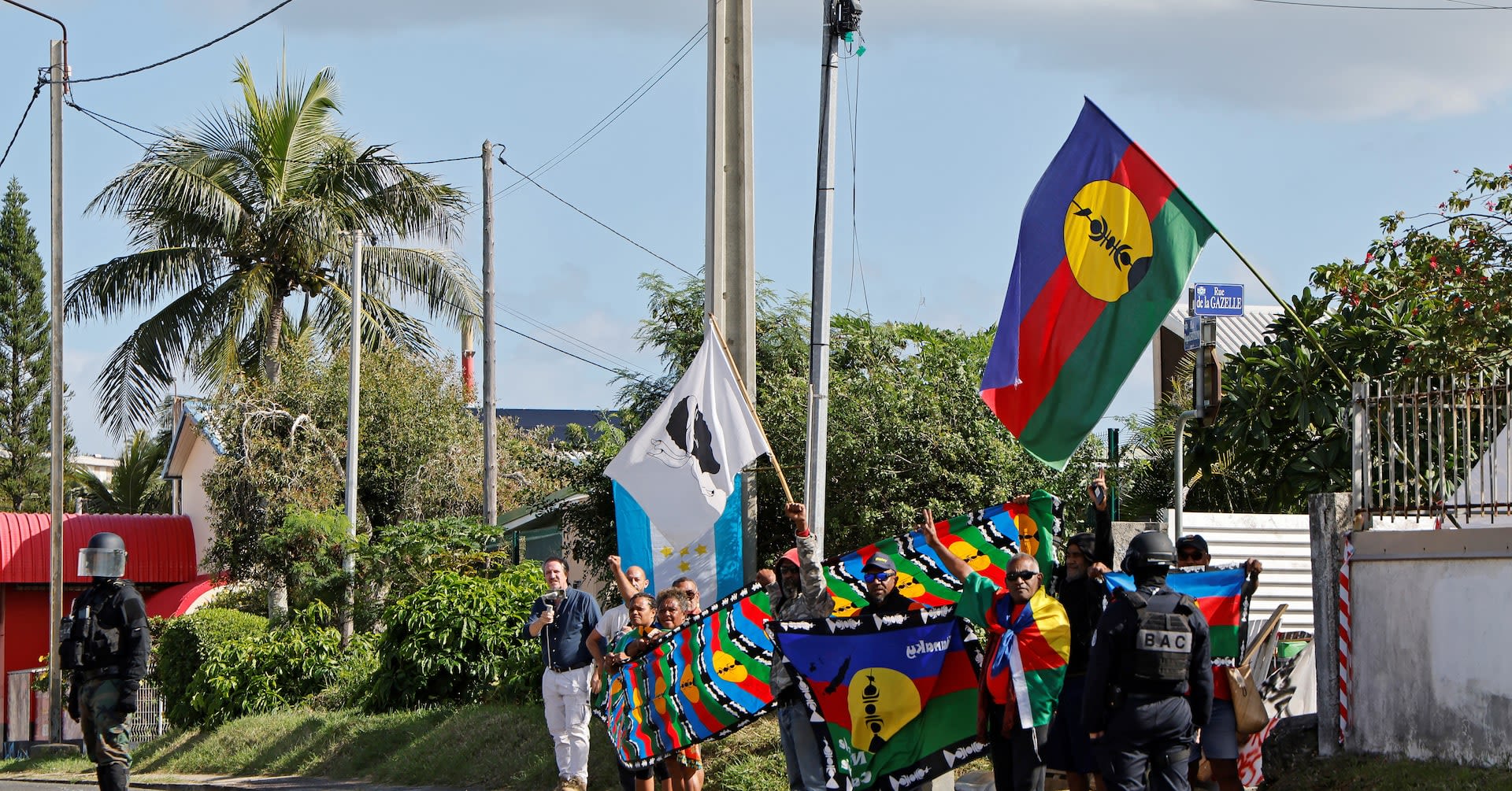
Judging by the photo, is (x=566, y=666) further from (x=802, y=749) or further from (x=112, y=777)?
(x=112, y=777)

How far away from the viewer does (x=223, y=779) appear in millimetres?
16453

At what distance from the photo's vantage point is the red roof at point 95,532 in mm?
30547

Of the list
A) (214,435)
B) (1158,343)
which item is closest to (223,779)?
(214,435)

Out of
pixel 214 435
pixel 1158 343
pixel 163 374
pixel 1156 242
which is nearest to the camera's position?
pixel 1156 242

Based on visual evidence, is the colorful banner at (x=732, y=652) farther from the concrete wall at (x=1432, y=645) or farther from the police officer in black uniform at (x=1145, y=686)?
the concrete wall at (x=1432, y=645)

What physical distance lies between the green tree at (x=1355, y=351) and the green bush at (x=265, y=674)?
10.9m

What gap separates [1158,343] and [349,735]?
22726 millimetres

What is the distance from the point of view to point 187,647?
20656 mm

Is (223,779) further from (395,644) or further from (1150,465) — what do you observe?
(1150,465)

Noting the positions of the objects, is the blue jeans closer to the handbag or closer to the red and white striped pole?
the handbag

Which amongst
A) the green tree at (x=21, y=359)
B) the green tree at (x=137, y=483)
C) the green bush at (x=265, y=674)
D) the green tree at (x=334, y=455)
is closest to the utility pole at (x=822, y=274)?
the green bush at (x=265, y=674)

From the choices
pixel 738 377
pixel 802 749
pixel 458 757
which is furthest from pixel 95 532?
pixel 802 749

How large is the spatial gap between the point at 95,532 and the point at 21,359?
25.8m

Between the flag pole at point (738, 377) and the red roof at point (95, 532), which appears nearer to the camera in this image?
the flag pole at point (738, 377)
